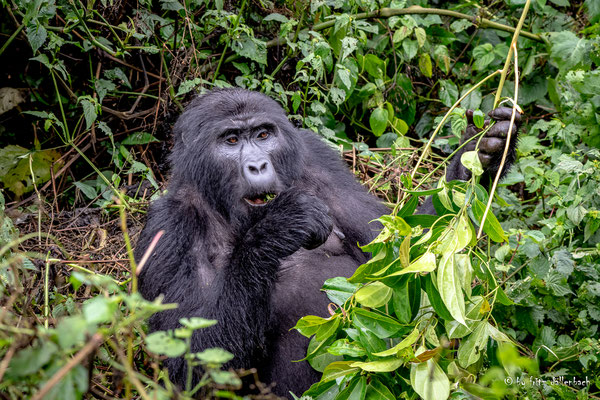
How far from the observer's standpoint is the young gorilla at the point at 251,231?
9.86 feet

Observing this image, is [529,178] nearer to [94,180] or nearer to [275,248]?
[275,248]

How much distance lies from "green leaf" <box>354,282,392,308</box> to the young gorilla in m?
0.78

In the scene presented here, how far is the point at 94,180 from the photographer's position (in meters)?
5.33

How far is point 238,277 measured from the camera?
9.84 ft

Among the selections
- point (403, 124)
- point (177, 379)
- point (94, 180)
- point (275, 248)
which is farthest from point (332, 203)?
point (94, 180)

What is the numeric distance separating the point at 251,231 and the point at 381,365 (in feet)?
3.72

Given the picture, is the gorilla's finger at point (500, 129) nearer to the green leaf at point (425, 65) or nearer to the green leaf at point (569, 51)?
the green leaf at point (569, 51)

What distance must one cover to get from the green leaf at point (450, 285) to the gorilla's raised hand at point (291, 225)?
1.10 meters

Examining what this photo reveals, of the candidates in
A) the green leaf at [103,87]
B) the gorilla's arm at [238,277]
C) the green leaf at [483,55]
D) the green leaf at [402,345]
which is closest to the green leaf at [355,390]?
the green leaf at [402,345]

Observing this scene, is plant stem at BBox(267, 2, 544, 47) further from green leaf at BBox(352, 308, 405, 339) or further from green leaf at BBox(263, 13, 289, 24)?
green leaf at BBox(352, 308, 405, 339)

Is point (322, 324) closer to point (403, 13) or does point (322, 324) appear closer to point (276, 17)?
point (276, 17)

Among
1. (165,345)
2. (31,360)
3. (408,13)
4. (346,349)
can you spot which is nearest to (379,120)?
(408,13)

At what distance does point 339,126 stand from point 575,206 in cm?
256

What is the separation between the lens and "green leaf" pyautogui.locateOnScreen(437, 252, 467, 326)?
1944 millimetres
